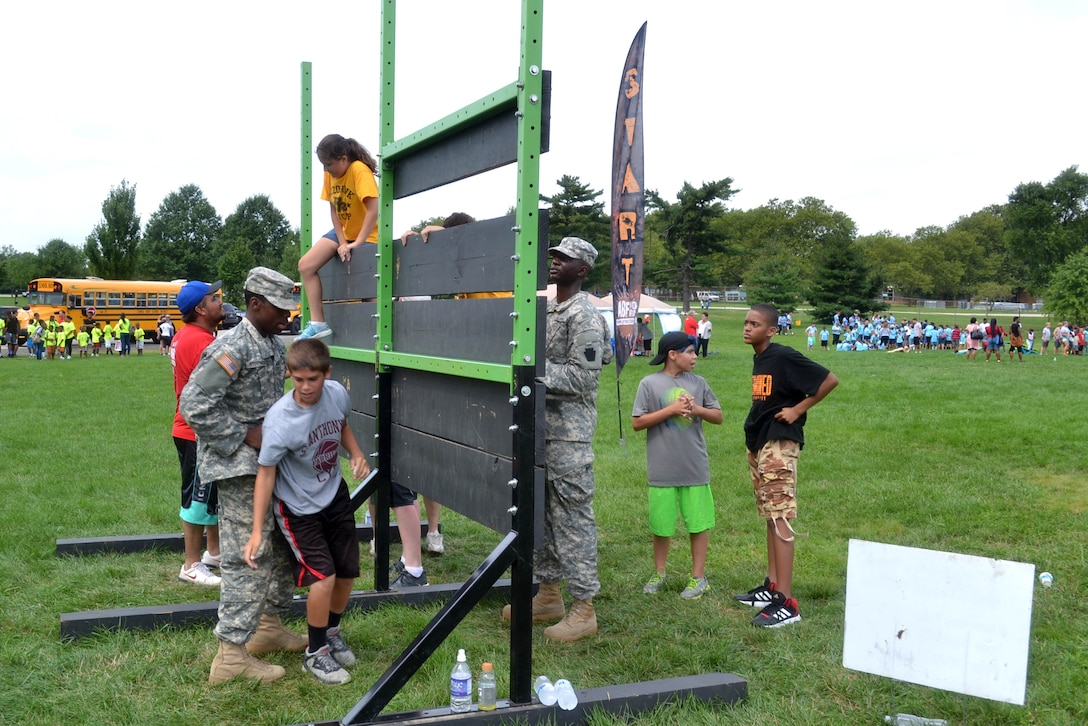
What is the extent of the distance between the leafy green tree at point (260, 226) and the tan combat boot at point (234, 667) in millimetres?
96149

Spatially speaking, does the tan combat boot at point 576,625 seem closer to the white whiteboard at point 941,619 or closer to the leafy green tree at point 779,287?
the white whiteboard at point 941,619

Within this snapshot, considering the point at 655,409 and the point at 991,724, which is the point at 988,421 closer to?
the point at 655,409

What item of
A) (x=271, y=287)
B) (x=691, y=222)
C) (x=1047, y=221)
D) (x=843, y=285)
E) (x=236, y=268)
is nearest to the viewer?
(x=271, y=287)

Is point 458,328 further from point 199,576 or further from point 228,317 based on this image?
point 199,576

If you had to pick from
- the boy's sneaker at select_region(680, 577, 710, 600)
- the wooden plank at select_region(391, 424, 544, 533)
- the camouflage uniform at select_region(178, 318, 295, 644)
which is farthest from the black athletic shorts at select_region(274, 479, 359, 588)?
the boy's sneaker at select_region(680, 577, 710, 600)

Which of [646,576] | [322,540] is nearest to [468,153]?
[322,540]

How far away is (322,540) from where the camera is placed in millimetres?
4277

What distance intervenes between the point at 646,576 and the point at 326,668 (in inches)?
102

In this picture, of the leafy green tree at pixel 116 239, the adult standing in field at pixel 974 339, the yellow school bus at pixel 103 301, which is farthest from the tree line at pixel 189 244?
the adult standing in field at pixel 974 339

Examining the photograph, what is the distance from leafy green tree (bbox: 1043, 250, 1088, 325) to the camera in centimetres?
5650

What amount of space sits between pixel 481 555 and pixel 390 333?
2503mm

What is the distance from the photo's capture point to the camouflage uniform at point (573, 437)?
487cm

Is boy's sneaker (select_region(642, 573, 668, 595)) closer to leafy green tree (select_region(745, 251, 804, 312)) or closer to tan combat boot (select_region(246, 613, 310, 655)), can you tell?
tan combat boot (select_region(246, 613, 310, 655))

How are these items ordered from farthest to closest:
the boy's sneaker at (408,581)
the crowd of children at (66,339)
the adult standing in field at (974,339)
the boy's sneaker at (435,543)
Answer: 1. the adult standing in field at (974,339)
2. the crowd of children at (66,339)
3. the boy's sneaker at (435,543)
4. the boy's sneaker at (408,581)
